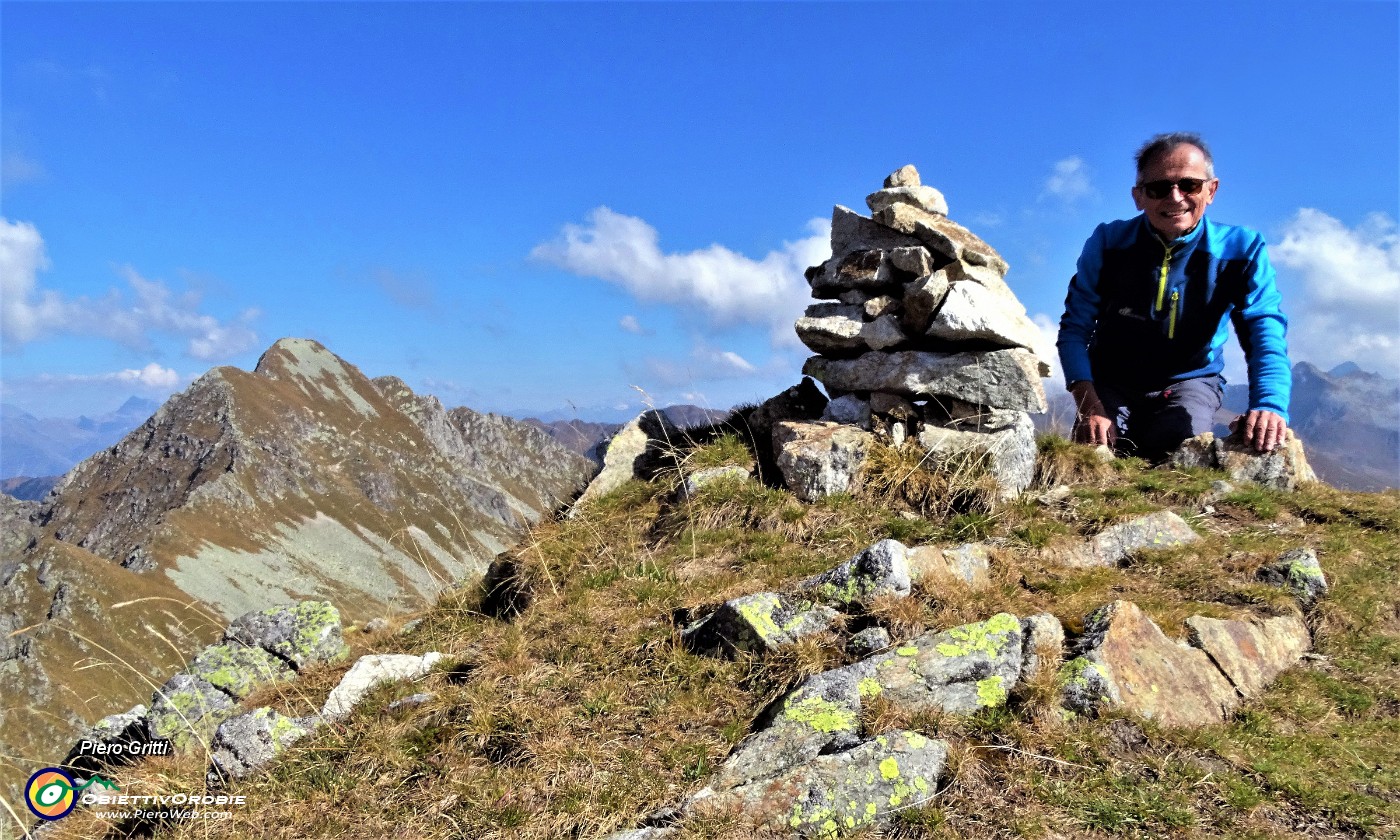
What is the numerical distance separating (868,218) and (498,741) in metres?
10.2

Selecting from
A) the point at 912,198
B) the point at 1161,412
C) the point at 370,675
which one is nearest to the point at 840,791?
the point at 370,675

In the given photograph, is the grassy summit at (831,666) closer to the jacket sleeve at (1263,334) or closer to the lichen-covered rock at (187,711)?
the lichen-covered rock at (187,711)

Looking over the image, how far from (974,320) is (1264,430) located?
417 cm

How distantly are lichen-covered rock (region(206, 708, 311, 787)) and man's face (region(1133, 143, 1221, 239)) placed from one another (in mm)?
11976

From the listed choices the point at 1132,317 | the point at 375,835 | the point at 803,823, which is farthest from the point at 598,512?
the point at 1132,317

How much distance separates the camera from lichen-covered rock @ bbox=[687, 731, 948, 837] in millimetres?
5207

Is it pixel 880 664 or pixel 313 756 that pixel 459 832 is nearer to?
pixel 313 756

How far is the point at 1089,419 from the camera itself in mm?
11336

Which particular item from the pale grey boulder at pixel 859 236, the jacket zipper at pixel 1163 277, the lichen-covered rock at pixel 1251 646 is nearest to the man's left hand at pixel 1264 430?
the jacket zipper at pixel 1163 277

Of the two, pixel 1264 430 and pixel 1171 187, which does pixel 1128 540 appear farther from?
pixel 1171 187

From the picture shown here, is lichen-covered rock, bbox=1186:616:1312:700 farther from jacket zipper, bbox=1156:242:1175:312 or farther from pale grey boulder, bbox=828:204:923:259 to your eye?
pale grey boulder, bbox=828:204:923:259

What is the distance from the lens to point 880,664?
6.52 metres

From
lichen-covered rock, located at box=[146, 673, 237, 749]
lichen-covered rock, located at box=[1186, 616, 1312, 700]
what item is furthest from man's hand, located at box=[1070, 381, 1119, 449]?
lichen-covered rock, located at box=[146, 673, 237, 749]

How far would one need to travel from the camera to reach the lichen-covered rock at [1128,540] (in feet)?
29.2
